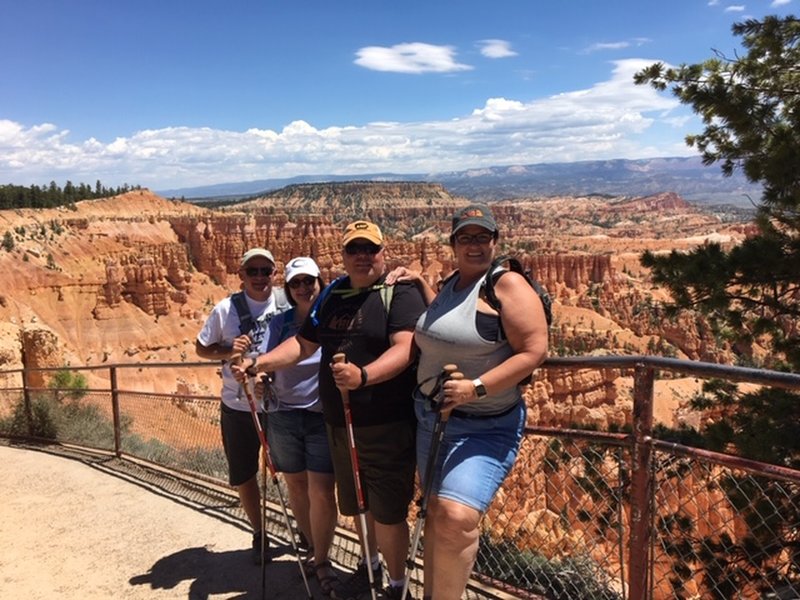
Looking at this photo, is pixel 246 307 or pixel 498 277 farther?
pixel 246 307

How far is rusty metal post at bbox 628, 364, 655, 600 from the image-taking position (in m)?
2.99

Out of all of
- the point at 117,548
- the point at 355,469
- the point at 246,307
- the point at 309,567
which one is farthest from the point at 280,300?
the point at 117,548

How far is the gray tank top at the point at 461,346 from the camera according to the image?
2891 millimetres

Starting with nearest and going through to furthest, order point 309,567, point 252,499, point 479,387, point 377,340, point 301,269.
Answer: point 479,387
point 377,340
point 301,269
point 309,567
point 252,499

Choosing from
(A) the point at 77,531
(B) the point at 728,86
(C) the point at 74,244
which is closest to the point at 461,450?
(A) the point at 77,531

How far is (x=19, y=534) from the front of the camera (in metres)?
5.27

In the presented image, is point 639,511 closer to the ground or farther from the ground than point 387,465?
closer to the ground

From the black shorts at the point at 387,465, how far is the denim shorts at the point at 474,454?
18 centimetres

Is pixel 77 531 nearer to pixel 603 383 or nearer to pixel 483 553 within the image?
pixel 483 553

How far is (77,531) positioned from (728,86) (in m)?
9.54

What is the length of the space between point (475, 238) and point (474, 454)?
3.37ft

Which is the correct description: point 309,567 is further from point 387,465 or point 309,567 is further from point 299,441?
point 387,465

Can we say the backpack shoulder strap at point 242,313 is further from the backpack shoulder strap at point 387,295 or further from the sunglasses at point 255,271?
the backpack shoulder strap at point 387,295

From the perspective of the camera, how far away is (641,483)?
121 inches
